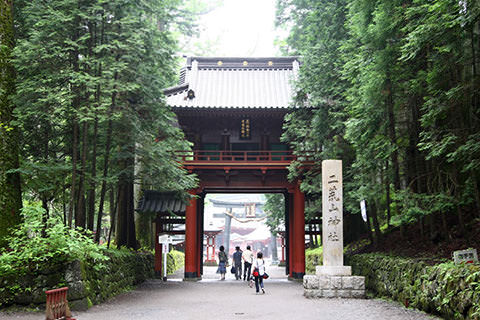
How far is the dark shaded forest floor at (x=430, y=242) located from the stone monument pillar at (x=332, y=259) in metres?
1.55

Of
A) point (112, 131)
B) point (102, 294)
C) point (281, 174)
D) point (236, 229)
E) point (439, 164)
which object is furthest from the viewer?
point (236, 229)

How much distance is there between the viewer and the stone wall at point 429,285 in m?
7.07

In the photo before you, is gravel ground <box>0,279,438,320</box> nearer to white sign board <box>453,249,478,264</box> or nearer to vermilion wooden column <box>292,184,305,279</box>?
white sign board <box>453,249,478,264</box>

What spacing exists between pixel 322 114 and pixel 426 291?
29.8 ft

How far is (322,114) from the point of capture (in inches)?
660

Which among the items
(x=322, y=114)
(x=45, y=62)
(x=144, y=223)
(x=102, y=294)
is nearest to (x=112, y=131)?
(x=45, y=62)

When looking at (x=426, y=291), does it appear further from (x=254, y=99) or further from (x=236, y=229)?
(x=236, y=229)

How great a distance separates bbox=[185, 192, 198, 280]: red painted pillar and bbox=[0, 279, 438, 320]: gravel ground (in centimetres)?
506

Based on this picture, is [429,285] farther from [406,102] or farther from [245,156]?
[245,156]

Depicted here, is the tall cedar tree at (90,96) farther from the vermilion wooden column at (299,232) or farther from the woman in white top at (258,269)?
the vermilion wooden column at (299,232)

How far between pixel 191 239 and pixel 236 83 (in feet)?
28.3

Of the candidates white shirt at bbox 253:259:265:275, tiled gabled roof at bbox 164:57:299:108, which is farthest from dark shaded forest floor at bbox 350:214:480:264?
tiled gabled roof at bbox 164:57:299:108

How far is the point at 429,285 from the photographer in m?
8.70

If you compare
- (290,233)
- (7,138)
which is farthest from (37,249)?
(290,233)
